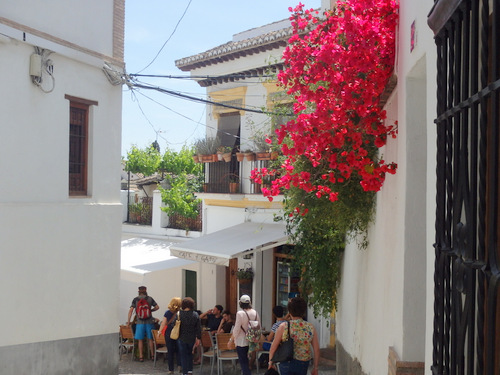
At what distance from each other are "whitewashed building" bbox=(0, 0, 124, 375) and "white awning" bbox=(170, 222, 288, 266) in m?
2.23

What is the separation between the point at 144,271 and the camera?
16.0 metres

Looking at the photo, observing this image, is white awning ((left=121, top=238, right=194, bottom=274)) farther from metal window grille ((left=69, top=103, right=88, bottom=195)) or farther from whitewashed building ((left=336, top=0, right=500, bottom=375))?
whitewashed building ((left=336, top=0, right=500, bottom=375))

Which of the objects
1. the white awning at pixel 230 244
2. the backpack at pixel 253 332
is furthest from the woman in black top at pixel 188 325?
the white awning at pixel 230 244

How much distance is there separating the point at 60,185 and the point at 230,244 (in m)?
4.58

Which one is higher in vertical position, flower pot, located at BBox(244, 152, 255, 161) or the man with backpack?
flower pot, located at BBox(244, 152, 255, 161)

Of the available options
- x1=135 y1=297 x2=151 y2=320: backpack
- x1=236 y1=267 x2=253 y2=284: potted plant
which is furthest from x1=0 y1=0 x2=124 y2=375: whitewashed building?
x1=236 y1=267 x2=253 y2=284: potted plant

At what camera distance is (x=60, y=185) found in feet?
38.6

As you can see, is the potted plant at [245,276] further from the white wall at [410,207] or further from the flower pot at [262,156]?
the white wall at [410,207]

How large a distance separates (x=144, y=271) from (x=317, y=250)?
278 inches

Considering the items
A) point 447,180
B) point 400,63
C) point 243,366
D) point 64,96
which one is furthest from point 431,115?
point 64,96

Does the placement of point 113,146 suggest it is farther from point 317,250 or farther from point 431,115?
point 431,115

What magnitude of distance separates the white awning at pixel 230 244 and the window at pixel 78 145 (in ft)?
10.7

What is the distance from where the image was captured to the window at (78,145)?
12.3 m

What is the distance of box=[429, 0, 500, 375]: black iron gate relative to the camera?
7.77 ft
